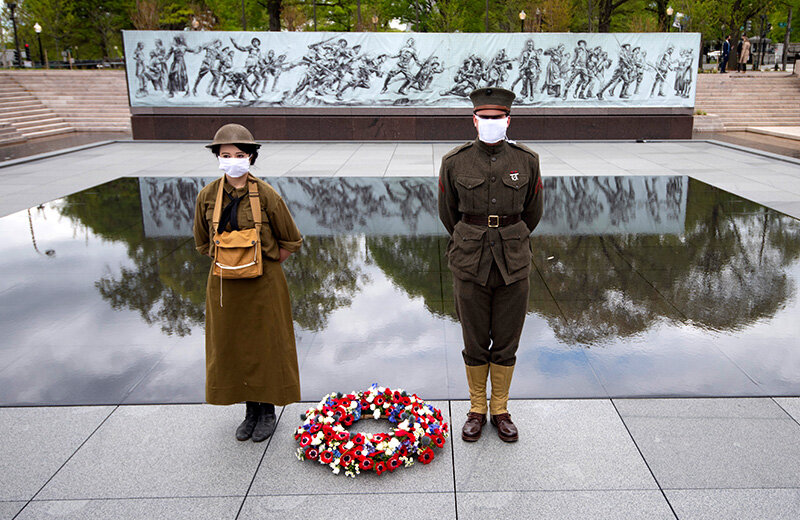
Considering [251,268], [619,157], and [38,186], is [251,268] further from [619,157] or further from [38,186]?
[619,157]

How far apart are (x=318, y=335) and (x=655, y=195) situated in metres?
7.97

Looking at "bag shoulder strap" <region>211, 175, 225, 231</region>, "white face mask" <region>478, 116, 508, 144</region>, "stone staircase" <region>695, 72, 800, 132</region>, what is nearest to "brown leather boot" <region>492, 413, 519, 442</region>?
"white face mask" <region>478, 116, 508, 144</region>

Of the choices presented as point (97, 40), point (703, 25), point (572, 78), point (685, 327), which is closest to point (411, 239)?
point (685, 327)

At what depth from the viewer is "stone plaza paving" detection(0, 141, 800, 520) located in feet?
10.9

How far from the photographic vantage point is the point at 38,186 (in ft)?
42.7

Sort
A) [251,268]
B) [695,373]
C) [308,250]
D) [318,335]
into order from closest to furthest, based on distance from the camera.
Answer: [251,268], [695,373], [318,335], [308,250]

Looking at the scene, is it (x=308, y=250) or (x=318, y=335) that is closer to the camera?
(x=318, y=335)

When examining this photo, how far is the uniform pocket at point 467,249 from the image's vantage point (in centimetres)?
378

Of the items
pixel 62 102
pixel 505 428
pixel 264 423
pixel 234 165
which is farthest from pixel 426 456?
pixel 62 102

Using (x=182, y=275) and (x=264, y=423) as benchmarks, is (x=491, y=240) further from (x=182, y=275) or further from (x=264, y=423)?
(x=182, y=275)

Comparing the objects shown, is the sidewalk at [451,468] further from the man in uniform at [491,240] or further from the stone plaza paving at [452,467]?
the man in uniform at [491,240]

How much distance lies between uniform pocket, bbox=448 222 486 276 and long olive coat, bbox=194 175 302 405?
3.21 feet

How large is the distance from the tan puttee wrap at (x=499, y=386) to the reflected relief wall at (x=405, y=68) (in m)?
17.7

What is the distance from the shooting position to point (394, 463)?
12.0 ft
